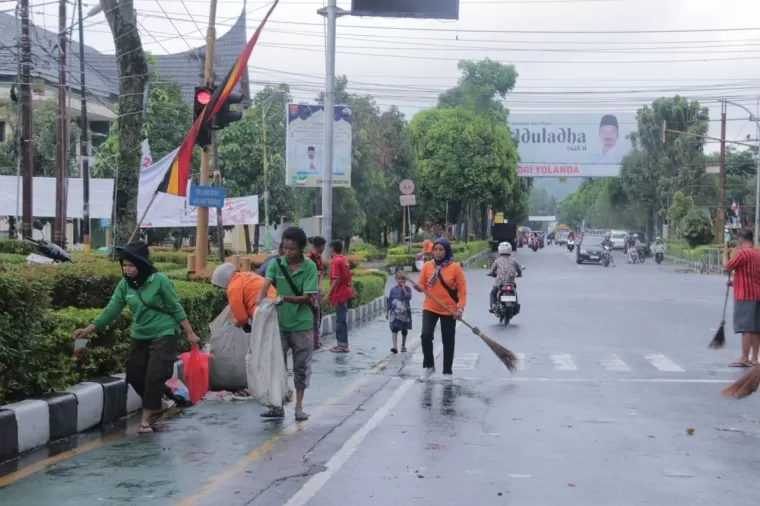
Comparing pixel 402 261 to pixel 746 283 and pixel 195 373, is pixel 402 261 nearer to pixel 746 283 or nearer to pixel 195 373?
pixel 746 283

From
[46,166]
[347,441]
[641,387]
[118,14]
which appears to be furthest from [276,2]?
[46,166]

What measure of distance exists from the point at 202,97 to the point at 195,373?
604 centimetres

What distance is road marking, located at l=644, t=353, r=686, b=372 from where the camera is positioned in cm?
1354

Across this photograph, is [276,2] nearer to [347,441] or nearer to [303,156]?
[347,441]

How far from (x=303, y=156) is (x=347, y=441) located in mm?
17052

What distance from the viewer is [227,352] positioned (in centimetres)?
1023

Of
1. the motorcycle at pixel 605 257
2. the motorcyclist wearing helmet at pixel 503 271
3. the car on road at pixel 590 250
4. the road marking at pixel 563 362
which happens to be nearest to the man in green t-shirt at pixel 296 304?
the road marking at pixel 563 362

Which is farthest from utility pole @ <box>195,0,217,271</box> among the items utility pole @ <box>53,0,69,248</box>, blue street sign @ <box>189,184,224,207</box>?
utility pole @ <box>53,0,69,248</box>

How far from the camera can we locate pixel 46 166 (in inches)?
1875

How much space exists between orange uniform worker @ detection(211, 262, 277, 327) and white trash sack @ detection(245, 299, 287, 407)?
912 mm

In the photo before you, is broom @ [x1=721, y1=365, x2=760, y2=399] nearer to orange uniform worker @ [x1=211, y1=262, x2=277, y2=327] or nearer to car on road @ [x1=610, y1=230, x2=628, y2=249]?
orange uniform worker @ [x1=211, y1=262, x2=277, y2=327]

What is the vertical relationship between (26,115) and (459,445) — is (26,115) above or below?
above

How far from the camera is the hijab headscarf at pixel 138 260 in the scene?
828 centimetres

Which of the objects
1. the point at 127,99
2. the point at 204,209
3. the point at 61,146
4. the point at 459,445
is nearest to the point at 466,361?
the point at 204,209
